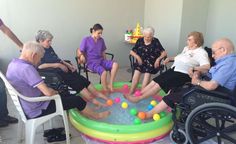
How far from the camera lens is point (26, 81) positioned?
81.9 inches

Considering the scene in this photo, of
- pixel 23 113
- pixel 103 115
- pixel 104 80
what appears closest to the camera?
pixel 23 113

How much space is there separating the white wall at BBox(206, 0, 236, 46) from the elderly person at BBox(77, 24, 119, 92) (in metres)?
1.74

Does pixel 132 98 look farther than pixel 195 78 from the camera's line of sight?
Yes

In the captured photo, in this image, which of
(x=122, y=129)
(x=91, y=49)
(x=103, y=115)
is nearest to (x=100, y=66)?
(x=91, y=49)

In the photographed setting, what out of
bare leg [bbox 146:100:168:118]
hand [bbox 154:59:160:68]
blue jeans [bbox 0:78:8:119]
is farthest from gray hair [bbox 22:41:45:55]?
hand [bbox 154:59:160:68]

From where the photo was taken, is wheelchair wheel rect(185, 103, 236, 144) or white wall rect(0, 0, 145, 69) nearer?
wheelchair wheel rect(185, 103, 236, 144)

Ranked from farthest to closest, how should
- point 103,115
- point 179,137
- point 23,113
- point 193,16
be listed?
1. point 193,16
2. point 103,115
3. point 179,137
4. point 23,113

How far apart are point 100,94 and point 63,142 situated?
0.96 m

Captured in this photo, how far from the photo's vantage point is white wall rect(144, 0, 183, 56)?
163 inches

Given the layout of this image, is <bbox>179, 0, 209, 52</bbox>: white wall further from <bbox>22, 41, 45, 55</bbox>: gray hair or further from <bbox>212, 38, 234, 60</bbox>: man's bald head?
<bbox>22, 41, 45, 55</bbox>: gray hair

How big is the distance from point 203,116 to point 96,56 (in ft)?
6.24

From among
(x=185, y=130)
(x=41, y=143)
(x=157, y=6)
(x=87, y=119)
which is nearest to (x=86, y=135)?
(x=87, y=119)

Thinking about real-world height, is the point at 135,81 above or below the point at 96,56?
below

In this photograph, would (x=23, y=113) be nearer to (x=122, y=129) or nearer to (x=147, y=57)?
(x=122, y=129)
